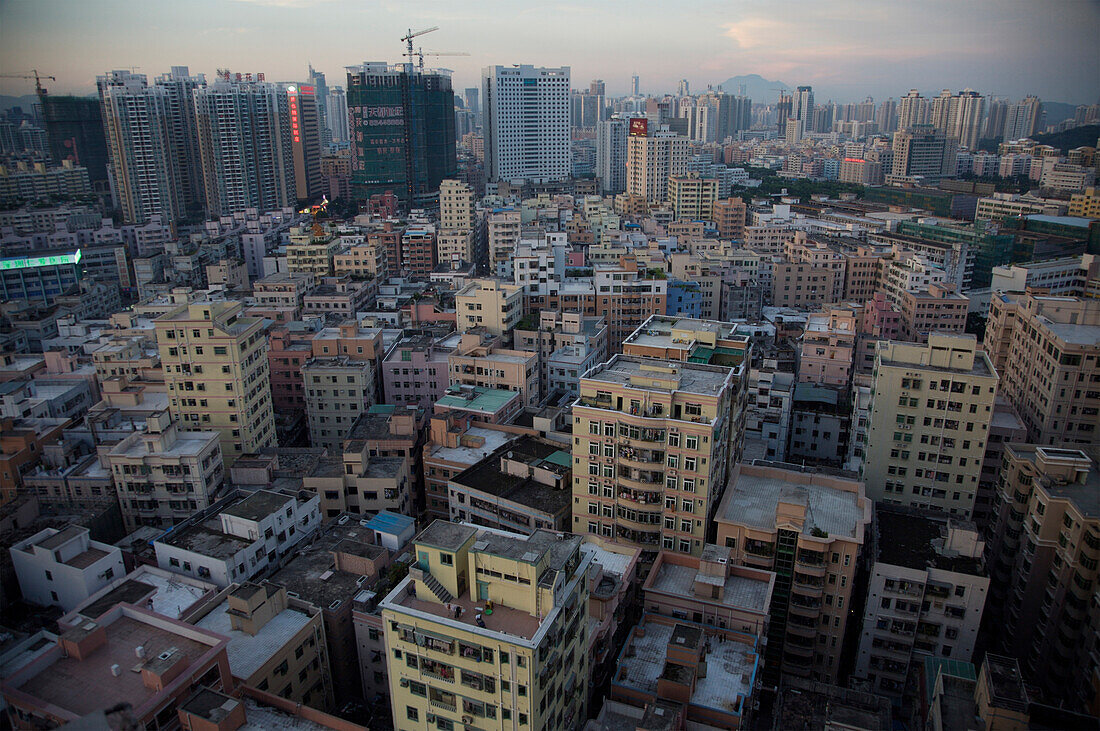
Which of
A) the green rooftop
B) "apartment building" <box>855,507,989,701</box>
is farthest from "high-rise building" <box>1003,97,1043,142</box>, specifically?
"apartment building" <box>855,507,989,701</box>

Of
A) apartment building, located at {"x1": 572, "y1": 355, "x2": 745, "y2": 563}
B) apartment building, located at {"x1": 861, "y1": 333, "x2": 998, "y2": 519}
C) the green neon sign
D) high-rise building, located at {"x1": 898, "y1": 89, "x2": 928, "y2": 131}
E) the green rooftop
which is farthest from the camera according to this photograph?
high-rise building, located at {"x1": 898, "y1": 89, "x2": 928, "y2": 131}

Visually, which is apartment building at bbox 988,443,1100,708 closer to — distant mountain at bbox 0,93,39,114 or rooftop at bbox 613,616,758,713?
rooftop at bbox 613,616,758,713

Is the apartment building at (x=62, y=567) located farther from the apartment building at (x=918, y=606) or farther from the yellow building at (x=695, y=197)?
the yellow building at (x=695, y=197)

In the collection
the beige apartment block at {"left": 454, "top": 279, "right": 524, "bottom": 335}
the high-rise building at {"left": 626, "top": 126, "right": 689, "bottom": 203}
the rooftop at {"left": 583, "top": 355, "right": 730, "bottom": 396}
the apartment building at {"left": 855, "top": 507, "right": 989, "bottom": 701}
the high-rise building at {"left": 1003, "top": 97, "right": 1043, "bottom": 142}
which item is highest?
the high-rise building at {"left": 1003, "top": 97, "right": 1043, "bottom": 142}

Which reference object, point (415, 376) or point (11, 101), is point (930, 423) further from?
point (11, 101)

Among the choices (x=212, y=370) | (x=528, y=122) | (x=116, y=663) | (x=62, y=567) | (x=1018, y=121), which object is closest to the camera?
(x=116, y=663)

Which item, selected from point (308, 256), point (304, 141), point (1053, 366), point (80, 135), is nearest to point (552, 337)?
point (1053, 366)
